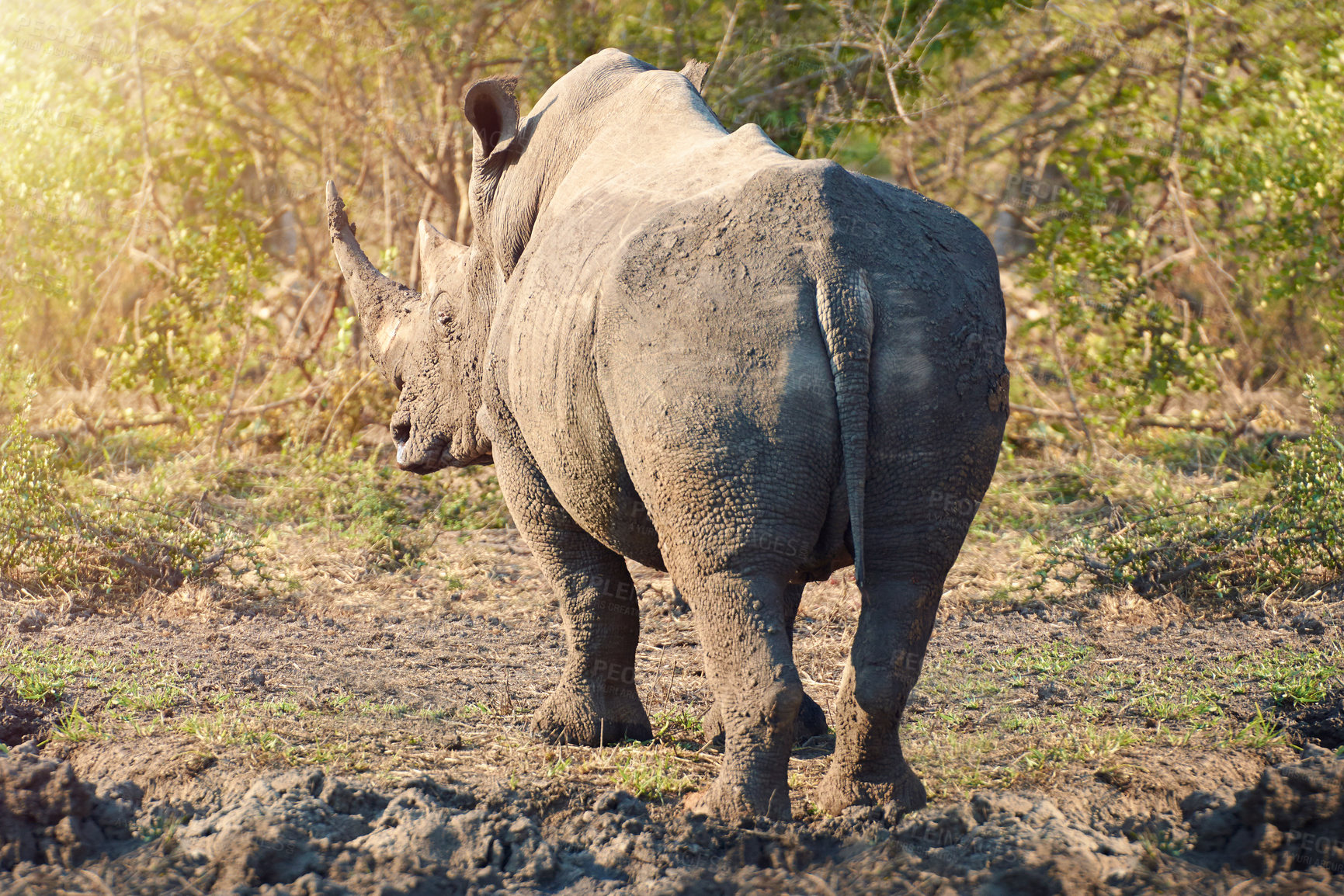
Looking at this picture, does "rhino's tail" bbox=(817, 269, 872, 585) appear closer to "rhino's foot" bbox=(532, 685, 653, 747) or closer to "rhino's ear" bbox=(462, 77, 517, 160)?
"rhino's foot" bbox=(532, 685, 653, 747)

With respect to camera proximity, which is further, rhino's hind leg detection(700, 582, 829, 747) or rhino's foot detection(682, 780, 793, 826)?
rhino's hind leg detection(700, 582, 829, 747)

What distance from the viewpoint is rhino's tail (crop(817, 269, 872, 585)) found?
9.04 ft

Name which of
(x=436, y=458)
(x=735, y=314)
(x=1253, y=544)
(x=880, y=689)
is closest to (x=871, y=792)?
(x=880, y=689)

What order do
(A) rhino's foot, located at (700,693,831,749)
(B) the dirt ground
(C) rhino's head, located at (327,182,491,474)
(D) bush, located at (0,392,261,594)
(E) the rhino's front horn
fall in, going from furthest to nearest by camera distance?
1. (D) bush, located at (0,392,261,594)
2. (E) the rhino's front horn
3. (C) rhino's head, located at (327,182,491,474)
4. (A) rhino's foot, located at (700,693,831,749)
5. (B) the dirt ground

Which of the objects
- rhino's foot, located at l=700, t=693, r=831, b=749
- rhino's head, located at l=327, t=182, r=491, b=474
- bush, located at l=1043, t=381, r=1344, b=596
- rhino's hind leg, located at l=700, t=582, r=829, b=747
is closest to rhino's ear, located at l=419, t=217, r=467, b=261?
rhino's head, located at l=327, t=182, r=491, b=474

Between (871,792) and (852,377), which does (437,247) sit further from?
(871,792)

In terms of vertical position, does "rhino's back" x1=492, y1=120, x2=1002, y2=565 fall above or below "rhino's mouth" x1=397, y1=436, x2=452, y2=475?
above

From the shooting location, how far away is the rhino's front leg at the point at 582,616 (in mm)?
A: 3875

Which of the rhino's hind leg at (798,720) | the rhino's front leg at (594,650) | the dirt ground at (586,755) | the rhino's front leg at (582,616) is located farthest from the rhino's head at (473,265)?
the rhino's hind leg at (798,720)

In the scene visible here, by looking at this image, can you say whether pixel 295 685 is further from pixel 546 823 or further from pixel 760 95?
pixel 760 95

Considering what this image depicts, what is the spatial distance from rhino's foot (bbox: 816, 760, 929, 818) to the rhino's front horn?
2.42 meters

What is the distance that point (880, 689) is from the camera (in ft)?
9.57

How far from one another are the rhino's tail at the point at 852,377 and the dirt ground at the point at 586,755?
0.79m

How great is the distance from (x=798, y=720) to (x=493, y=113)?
7.56 feet
